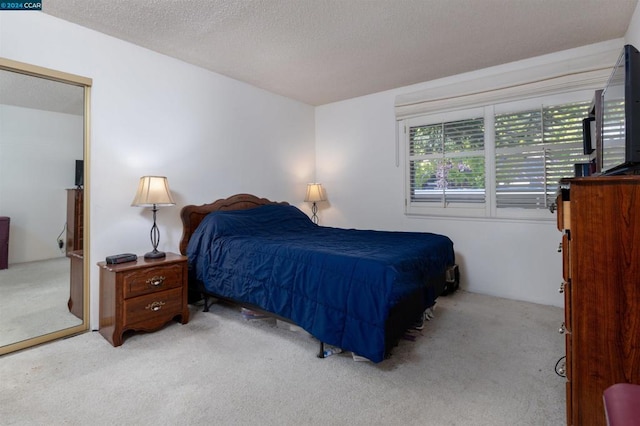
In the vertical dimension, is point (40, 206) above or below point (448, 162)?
below

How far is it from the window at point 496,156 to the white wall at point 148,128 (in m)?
1.91

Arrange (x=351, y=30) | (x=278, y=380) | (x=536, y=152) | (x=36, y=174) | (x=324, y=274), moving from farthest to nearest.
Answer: (x=536, y=152) < (x=351, y=30) < (x=36, y=174) < (x=324, y=274) < (x=278, y=380)

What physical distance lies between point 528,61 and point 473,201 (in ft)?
4.87

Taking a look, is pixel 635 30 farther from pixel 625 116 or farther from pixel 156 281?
pixel 156 281

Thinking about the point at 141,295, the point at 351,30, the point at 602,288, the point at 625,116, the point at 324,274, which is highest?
the point at 351,30

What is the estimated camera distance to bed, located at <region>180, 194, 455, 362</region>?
1.86 m

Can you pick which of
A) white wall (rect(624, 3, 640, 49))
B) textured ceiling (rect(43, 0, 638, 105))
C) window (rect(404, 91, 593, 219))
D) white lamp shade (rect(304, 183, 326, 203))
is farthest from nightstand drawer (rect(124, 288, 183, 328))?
white wall (rect(624, 3, 640, 49))

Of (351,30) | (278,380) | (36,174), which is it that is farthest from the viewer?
(351,30)

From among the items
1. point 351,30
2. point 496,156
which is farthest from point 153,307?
point 496,156

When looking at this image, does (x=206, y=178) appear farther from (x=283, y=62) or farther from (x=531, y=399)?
(x=531, y=399)

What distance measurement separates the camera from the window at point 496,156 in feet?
10.0

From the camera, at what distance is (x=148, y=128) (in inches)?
116

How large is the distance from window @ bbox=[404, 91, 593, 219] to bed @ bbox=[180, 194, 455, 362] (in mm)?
934

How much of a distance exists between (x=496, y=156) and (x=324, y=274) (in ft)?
8.11
